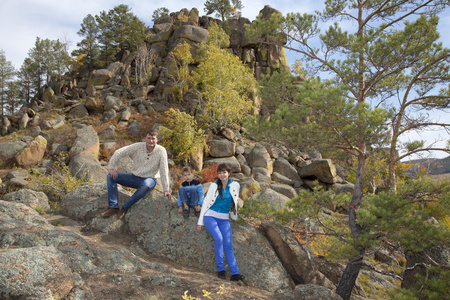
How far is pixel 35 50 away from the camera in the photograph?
44875mm

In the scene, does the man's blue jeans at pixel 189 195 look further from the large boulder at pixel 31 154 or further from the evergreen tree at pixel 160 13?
the evergreen tree at pixel 160 13

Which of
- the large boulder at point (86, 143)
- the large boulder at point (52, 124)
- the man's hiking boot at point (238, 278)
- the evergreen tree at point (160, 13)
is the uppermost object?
the evergreen tree at point (160, 13)

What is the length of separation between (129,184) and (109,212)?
2.51 feet

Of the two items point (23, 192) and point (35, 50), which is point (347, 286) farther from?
point (35, 50)

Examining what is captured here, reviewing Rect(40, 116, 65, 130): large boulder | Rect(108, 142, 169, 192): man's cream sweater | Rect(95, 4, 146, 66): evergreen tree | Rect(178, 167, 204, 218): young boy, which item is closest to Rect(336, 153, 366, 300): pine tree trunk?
Rect(178, 167, 204, 218): young boy

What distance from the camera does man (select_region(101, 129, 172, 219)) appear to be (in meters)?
6.17

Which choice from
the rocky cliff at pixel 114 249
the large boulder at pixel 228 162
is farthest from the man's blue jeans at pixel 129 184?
the large boulder at pixel 228 162

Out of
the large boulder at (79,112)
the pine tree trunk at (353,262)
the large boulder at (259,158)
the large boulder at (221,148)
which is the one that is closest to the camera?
the pine tree trunk at (353,262)

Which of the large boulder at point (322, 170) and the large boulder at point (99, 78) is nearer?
the large boulder at point (322, 170)

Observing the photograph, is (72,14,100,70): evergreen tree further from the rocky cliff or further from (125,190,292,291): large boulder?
(125,190,292,291): large boulder

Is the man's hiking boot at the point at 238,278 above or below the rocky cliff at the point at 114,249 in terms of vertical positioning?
below

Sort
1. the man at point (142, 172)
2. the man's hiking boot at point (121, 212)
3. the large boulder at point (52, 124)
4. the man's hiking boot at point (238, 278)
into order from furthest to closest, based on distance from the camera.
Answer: the large boulder at point (52, 124)
the man's hiking boot at point (121, 212)
the man at point (142, 172)
the man's hiking boot at point (238, 278)

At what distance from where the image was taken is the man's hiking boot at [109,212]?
6.19 m

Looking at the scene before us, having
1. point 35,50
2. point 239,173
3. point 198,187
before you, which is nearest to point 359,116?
point 198,187
